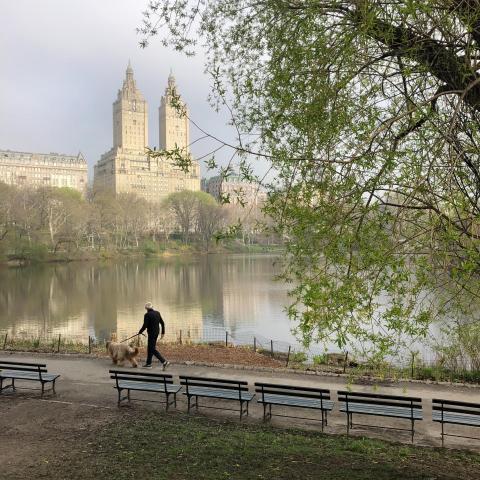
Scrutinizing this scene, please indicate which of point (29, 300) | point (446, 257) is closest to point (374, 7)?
point (446, 257)

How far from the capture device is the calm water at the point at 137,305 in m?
22.1

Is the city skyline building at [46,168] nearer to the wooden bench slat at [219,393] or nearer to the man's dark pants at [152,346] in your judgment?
the man's dark pants at [152,346]

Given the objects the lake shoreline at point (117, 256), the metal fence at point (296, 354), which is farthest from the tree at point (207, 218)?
the metal fence at point (296, 354)

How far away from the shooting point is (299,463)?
21.4ft

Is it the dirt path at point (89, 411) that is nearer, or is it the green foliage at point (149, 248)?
the dirt path at point (89, 411)

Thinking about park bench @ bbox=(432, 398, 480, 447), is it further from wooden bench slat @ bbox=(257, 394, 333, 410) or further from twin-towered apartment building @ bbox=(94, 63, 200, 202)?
twin-towered apartment building @ bbox=(94, 63, 200, 202)

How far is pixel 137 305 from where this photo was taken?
28969 mm

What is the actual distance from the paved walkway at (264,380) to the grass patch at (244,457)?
569mm

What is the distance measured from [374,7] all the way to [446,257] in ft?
8.71

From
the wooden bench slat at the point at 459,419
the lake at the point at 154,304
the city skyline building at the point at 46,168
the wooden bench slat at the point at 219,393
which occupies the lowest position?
the lake at the point at 154,304

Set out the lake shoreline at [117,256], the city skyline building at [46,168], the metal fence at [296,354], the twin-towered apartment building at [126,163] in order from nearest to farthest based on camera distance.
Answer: the metal fence at [296,354] < the lake shoreline at [117,256] < the twin-towered apartment building at [126,163] < the city skyline building at [46,168]

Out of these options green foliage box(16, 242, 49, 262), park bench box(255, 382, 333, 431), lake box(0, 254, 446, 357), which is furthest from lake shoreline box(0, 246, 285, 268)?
park bench box(255, 382, 333, 431)

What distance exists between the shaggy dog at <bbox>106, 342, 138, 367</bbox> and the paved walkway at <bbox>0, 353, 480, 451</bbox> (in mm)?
313

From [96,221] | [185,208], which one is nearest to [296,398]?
[96,221]
